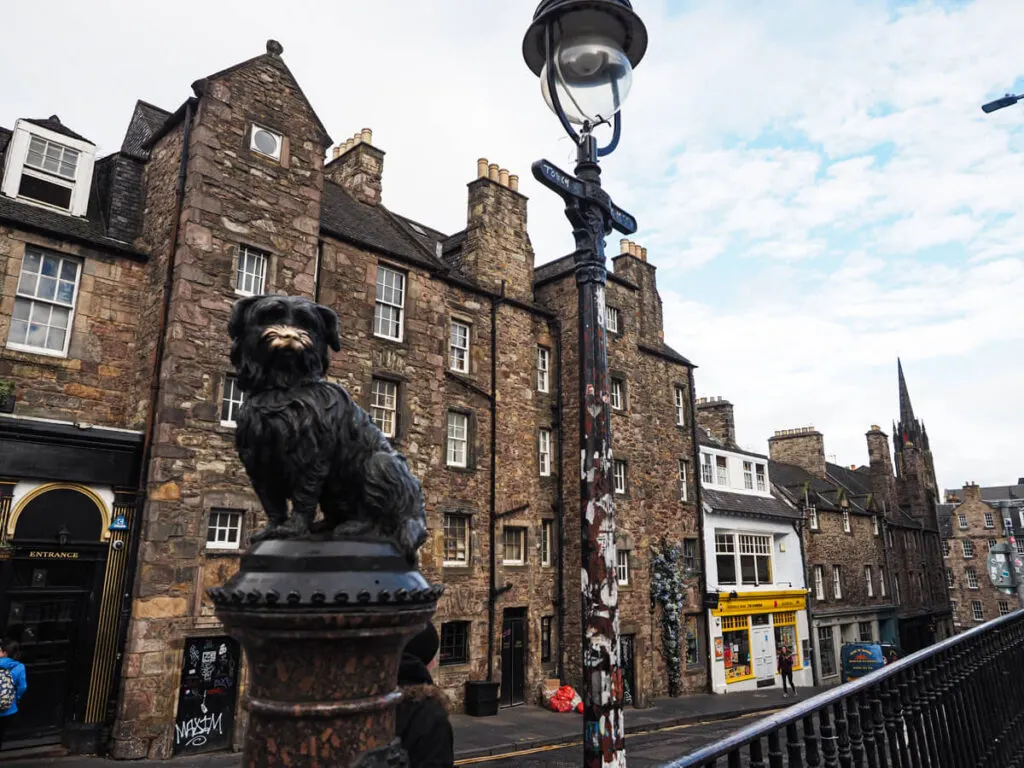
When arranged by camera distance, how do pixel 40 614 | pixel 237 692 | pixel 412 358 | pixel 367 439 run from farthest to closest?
pixel 412 358
pixel 237 692
pixel 40 614
pixel 367 439

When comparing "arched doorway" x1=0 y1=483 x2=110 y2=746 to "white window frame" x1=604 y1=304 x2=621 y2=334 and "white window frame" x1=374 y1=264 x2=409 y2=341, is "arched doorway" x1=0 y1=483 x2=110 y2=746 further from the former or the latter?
"white window frame" x1=604 y1=304 x2=621 y2=334

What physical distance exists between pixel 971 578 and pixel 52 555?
229ft

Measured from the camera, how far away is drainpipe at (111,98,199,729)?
12.0 metres

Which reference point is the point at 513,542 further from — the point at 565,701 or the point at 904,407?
the point at 904,407

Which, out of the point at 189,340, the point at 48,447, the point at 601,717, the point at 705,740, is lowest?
the point at 705,740

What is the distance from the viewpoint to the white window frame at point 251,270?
14.3 m

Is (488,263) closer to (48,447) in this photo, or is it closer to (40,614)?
(48,447)

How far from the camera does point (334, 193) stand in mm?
19438

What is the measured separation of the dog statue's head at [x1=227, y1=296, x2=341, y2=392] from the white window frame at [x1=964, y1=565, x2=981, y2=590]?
236ft

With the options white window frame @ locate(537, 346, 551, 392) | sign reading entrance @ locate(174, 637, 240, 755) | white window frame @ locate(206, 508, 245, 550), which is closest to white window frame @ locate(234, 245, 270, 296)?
white window frame @ locate(206, 508, 245, 550)

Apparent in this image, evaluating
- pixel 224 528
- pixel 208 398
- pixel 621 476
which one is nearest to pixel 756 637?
pixel 621 476

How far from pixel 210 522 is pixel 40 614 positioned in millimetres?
3039

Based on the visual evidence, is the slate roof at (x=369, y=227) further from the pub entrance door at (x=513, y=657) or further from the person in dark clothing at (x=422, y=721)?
the person in dark clothing at (x=422, y=721)

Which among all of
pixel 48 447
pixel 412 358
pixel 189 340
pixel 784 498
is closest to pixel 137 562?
pixel 48 447
